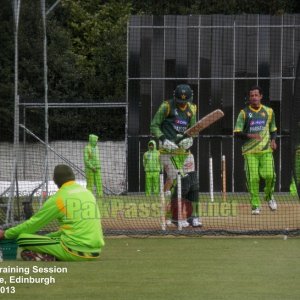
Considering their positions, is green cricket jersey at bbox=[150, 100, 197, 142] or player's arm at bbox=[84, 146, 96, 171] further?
player's arm at bbox=[84, 146, 96, 171]

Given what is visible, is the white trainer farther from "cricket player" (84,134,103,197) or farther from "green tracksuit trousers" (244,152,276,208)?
"cricket player" (84,134,103,197)

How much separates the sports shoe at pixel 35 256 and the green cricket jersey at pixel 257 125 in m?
7.60

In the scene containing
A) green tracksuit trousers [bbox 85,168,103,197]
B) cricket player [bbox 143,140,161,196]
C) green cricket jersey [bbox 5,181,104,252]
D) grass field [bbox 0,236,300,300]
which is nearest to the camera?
grass field [bbox 0,236,300,300]

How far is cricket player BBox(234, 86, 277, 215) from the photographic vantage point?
61.7 feet

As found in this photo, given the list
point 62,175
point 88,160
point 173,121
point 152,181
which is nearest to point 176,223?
point 173,121

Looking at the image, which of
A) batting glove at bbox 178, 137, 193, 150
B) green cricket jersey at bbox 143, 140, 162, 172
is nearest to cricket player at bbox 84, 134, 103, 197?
green cricket jersey at bbox 143, 140, 162, 172

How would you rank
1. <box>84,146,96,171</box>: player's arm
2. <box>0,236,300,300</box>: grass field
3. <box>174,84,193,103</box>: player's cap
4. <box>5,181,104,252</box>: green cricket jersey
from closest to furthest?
<box>0,236,300,300</box>: grass field → <box>5,181,104,252</box>: green cricket jersey → <box>174,84,193,103</box>: player's cap → <box>84,146,96,171</box>: player's arm

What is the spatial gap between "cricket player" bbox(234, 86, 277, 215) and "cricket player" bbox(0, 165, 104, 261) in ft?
24.0

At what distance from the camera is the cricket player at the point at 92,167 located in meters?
26.4

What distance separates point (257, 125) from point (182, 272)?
8.06m

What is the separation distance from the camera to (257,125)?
18922 millimetres

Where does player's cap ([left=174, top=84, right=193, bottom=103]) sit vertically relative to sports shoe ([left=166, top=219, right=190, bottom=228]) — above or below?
above

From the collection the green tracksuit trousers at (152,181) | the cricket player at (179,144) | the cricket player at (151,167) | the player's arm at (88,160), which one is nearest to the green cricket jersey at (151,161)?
the cricket player at (151,167)

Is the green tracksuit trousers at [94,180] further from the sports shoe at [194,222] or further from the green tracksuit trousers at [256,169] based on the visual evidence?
the sports shoe at [194,222]
